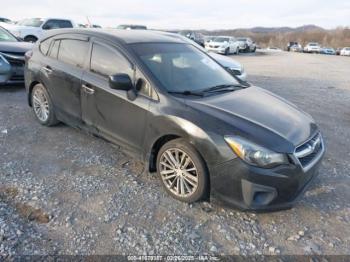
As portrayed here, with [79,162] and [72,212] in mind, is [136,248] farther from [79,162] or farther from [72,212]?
[79,162]

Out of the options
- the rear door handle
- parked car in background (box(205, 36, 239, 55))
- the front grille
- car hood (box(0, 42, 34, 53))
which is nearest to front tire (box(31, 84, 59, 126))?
the rear door handle

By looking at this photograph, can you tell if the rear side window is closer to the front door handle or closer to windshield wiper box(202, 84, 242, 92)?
the front door handle

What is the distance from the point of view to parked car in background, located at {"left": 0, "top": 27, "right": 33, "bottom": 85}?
688 cm

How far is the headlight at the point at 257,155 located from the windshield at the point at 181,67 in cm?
103

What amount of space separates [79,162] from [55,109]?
45.5 inches

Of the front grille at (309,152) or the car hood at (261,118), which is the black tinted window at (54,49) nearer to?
the car hood at (261,118)

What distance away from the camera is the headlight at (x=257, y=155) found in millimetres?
2725

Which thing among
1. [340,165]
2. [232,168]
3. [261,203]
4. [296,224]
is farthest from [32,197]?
[340,165]

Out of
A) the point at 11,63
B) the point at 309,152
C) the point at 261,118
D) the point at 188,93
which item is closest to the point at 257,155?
the point at 261,118

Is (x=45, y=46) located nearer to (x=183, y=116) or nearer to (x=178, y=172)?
(x=183, y=116)

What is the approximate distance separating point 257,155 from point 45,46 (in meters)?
3.79

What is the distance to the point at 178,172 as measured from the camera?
3.21 metres

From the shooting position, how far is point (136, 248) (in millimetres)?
2568

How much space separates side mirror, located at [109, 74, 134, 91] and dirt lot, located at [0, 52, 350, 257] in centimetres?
106
